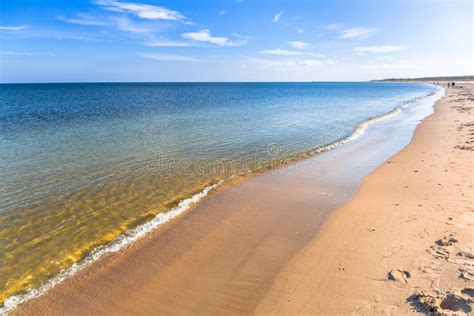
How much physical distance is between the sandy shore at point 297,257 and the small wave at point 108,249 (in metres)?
0.24

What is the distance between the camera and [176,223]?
8312 millimetres

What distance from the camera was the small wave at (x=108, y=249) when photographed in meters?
5.41

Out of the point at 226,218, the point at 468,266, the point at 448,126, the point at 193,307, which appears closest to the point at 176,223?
the point at 226,218

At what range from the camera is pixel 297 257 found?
21.1ft

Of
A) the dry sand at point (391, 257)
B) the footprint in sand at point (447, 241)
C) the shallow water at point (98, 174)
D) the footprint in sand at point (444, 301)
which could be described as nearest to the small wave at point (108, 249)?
the shallow water at point (98, 174)

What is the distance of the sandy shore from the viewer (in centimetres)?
509

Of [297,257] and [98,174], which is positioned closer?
→ [297,257]

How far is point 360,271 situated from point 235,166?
28.6 ft

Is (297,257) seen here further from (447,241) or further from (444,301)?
(447,241)

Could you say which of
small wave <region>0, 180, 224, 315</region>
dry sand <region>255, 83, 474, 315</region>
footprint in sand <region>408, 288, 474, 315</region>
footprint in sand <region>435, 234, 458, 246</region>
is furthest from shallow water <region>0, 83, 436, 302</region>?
footprint in sand <region>435, 234, 458, 246</region>

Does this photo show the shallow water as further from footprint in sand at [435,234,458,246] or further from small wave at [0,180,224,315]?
footprint in sand at [435,234,458,246]

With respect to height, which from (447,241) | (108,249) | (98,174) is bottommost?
(108,249)

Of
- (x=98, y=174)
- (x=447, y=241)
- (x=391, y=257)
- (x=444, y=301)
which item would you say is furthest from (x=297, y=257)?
(x=98, y=174)

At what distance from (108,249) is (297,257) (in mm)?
4428
